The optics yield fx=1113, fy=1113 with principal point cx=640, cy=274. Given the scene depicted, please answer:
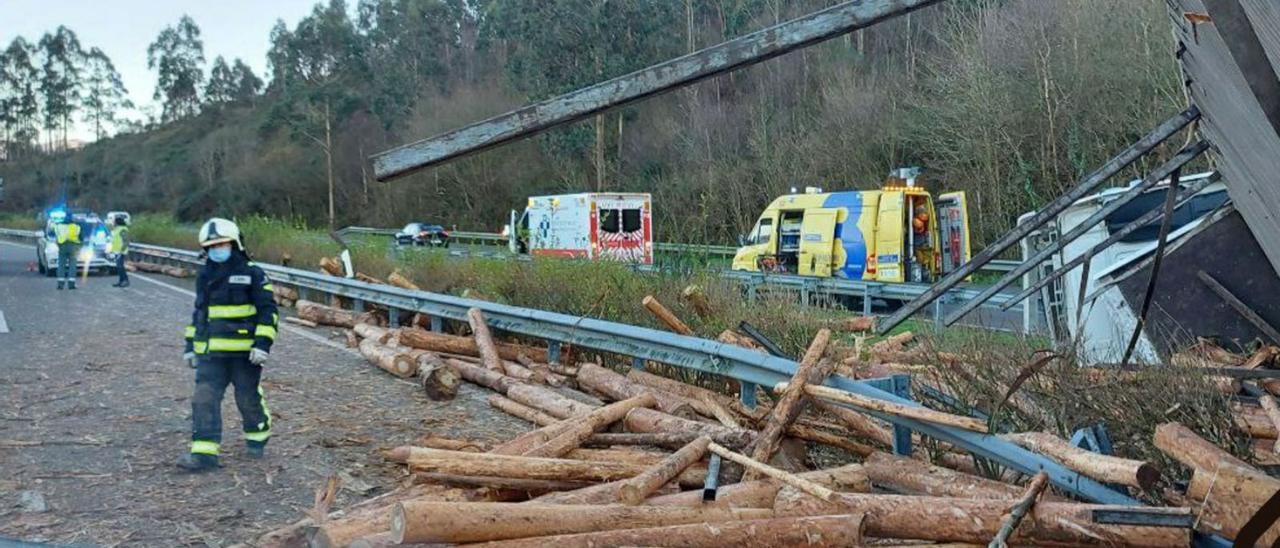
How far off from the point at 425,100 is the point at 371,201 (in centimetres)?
736

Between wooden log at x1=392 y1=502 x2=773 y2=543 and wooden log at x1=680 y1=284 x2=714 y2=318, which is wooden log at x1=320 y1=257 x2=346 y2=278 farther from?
wooden log at x1=392 y1=502 x2=773 y2=543

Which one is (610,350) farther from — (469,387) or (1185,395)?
(1185,395)

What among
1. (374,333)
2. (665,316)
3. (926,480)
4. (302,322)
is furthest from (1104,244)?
(302,322)

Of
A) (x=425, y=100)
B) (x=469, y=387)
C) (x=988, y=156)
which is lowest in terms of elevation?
(x=469, y=387)

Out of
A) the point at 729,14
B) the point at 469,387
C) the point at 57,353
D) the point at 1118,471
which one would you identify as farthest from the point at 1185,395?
the point at 729,14

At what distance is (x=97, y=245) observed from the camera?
26750 mm

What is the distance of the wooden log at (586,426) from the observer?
5655 mm

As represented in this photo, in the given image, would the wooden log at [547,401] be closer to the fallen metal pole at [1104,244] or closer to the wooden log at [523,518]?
the wooden log at [523,518]

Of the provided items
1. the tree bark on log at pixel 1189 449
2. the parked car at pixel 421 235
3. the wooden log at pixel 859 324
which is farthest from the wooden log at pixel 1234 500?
the parked car at pixel 421 235

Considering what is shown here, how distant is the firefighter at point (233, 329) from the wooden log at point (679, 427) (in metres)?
2.46

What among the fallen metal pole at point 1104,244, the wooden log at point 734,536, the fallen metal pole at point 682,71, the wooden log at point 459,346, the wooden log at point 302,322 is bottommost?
the wooden log at point 302,322

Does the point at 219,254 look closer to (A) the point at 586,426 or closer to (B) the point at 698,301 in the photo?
(A) the point at 586,426

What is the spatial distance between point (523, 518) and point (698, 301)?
5.91 m

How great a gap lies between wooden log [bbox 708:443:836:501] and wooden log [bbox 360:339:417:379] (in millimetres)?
5586
